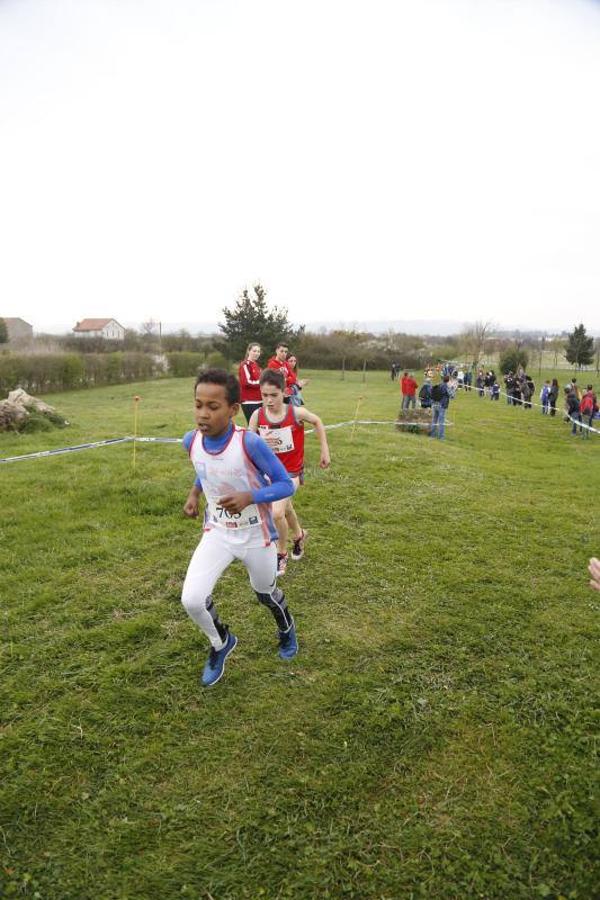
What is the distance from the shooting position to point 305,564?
5.93 m

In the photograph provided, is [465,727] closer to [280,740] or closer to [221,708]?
[280,740]

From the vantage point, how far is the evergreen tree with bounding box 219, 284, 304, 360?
4319cm

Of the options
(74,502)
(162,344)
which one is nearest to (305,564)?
(74,502)

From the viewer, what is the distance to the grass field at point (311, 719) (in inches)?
106

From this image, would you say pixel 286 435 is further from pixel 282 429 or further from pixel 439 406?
pixel 439 406

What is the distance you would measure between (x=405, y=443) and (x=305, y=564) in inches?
302

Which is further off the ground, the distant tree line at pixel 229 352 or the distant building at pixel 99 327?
the distant building at pixel 99 327

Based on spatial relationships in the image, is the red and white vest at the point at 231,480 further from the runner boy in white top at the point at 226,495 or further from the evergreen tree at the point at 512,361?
the evergreen tree at the point at 512,361

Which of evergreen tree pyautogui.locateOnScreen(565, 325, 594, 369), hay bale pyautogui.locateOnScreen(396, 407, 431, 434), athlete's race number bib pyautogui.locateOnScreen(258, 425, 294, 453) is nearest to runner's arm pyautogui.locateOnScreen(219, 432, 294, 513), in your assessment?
athlete's race number bib pyautogui.locateOnScreen(258, 425, 294, 453)

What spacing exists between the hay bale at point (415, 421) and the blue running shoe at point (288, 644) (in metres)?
12.0

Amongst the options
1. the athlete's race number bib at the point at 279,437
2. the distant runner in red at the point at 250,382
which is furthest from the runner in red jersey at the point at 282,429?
the distant runner in red at the point at 250,382

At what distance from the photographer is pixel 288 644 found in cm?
426

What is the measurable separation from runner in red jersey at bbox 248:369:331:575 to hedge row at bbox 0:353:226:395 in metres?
27.1

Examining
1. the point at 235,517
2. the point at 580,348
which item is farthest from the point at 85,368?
the point at 580,348
